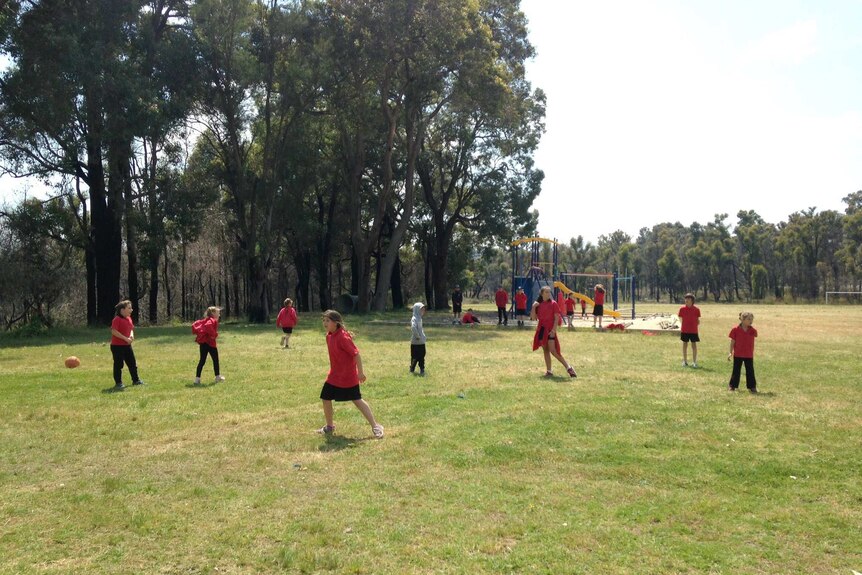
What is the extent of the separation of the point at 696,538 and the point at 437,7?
99.6 ft

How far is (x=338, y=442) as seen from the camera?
808 centimetres

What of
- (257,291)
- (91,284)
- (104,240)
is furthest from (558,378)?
(91,284)

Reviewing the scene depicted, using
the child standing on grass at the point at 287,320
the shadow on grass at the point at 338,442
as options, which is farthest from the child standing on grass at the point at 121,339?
the child standing on grass at the point at 287,320

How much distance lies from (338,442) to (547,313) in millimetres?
6313

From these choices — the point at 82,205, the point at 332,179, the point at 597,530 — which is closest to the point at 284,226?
the point at 332,179

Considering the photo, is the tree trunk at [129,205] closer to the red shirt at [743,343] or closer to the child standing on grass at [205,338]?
the child standing on grass at [205,338]

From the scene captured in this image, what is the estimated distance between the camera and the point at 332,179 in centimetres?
4691

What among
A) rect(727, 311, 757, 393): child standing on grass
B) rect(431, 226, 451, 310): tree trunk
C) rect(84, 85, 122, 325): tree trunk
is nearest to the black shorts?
rect(727, 311, 757, 393): child standing on grass

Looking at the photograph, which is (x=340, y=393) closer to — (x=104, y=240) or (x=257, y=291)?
(x=257, y=291)

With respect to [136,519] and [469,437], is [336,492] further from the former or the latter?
[469,437]

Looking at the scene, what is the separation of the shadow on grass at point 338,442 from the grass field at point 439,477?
5cm

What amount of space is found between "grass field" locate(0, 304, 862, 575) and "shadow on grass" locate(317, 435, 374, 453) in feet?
0.15

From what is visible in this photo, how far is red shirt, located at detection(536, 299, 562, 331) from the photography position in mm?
13070

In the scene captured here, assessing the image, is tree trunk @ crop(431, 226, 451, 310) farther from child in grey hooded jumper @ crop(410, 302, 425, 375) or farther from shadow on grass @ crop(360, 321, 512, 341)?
child in grey hooded jumper @ crop(410, 302, 425, 375)
